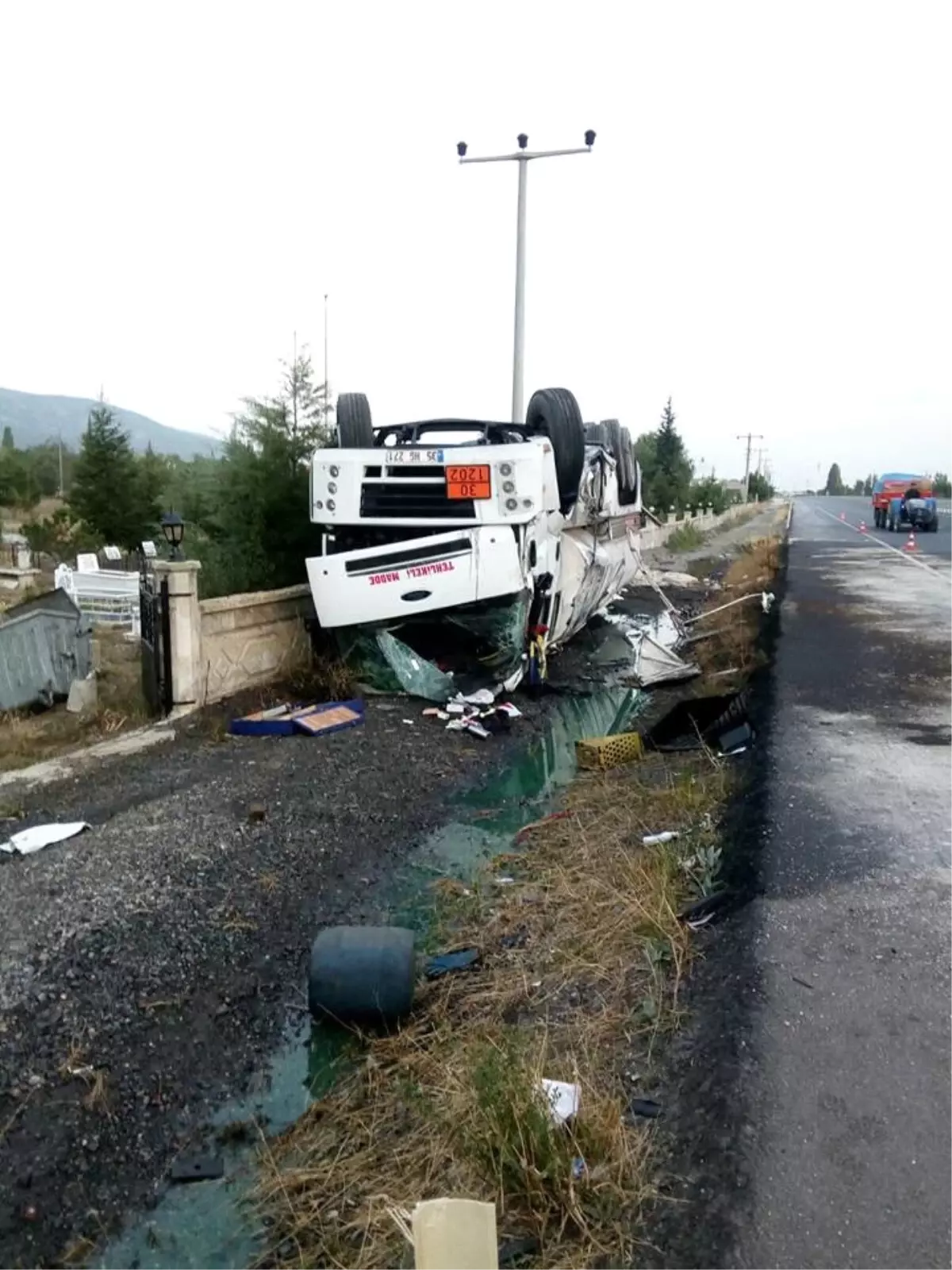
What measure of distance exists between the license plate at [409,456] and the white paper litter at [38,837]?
16.0 feet

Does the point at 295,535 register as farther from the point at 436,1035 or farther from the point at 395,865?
the point at 436,1035

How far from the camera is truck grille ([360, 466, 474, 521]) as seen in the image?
31.4ft

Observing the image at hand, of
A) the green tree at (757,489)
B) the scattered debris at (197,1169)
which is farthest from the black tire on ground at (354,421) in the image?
the green tree at (757,489)

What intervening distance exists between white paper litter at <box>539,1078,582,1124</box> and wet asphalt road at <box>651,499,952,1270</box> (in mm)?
314

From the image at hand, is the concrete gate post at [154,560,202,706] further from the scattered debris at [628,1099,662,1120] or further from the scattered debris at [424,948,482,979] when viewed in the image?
the scattered debris at [628,1099,662,1120]

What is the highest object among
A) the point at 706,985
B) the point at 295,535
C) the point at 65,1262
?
the point at 295,535

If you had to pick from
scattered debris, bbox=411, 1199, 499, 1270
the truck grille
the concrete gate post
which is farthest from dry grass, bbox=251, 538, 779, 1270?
the truck grille

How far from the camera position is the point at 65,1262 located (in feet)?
10.2

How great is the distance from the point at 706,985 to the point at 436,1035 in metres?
1.18

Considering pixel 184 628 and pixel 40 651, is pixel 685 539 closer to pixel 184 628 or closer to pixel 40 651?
pixel 40 651

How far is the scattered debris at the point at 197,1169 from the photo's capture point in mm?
3520

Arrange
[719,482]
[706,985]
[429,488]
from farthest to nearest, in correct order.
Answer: [719,482], [429,488], [706,985]

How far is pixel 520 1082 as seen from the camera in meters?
2.93

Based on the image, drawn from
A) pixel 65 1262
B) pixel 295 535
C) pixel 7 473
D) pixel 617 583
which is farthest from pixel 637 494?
pixel 7 473
